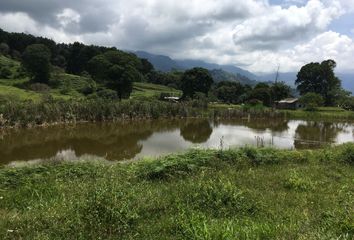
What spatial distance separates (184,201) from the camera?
7367 mm

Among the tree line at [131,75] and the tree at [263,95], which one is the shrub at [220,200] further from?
the tree at [263,95]

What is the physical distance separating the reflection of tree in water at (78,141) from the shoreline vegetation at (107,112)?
152cm

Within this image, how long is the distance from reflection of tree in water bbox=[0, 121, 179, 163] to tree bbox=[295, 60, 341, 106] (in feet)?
171

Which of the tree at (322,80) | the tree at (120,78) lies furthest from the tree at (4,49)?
the tree at (322,80)

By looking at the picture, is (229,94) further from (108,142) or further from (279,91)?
(108,142)

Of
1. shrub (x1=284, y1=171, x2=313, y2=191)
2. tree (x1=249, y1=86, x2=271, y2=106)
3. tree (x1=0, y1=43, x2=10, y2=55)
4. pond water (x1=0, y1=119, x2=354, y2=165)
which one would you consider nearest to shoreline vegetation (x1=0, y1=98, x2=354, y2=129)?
pond water (x1=0, y1=119, x2=354, y2=165)

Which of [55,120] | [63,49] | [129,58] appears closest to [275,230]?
[55,120]

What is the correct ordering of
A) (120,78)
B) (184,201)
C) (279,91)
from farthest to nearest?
(279,91)
(120,78)
(184,201)

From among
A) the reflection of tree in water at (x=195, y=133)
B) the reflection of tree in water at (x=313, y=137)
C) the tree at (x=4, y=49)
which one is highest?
the tree at (x=4, y=49)

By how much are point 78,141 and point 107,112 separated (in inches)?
475

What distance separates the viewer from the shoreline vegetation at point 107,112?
96.9 feet

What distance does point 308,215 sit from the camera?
6.84 metres

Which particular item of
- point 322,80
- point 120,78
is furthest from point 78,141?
point 322,80

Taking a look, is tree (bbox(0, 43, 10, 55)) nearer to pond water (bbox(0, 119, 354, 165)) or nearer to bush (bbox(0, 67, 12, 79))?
bush (bbox(0, 67, 12, 79))
